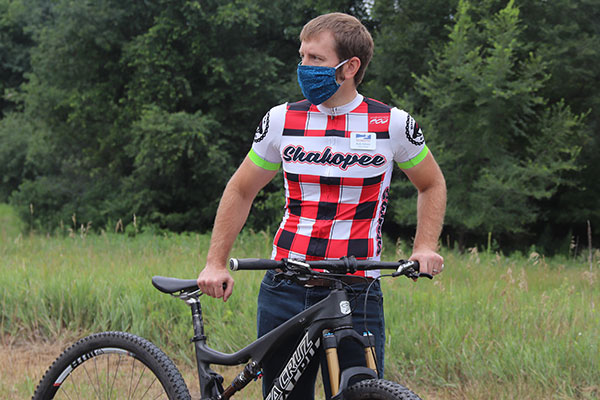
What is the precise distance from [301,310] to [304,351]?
0.78 feet

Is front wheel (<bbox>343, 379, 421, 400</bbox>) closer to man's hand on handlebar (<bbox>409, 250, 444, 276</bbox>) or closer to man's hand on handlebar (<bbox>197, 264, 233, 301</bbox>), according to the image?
man's hand on handlebar (<bbox>409, 250, 444, 276</bbox>)

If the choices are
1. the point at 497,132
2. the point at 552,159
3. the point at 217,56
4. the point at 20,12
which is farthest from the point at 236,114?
the point at 20,12

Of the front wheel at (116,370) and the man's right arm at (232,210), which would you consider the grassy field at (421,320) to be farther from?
the man's right arm at (232,210)

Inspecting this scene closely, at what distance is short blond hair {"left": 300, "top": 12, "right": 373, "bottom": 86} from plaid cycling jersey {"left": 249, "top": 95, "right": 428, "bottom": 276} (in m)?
0.20

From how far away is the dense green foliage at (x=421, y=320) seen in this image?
3.91 meters

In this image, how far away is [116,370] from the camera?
2.80 meters

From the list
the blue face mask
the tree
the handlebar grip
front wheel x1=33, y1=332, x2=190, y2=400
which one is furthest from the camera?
the tree

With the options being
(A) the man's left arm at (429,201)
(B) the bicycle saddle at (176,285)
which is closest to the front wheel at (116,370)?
(B) the bicycle saddle at (176,285)

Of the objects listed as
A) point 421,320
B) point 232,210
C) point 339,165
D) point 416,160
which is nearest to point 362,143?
point 339,165

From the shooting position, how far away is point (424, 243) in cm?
244

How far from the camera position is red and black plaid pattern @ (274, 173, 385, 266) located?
2.46 meters

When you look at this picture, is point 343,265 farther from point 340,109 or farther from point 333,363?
point 340,109

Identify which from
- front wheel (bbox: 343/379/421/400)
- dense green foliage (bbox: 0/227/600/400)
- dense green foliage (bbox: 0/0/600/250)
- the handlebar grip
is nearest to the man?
the handlebar grip

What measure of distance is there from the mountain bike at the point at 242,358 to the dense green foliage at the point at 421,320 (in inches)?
54.0
